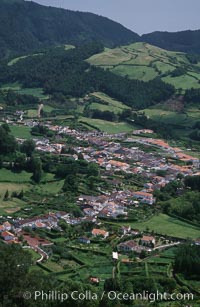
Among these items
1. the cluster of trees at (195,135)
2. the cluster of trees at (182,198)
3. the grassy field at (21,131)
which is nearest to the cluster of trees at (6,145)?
the grassy field at (21,131)

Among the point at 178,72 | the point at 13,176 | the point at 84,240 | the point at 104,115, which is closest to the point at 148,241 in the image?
the point at 84,240

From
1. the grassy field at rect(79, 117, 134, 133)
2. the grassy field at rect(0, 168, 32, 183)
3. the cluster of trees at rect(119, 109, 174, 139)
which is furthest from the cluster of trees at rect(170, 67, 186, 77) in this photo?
the grassy field at rect(0, 168, 32, 183)

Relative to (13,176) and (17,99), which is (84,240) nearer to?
(13,176)

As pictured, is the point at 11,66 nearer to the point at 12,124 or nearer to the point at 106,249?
the point at 12,124

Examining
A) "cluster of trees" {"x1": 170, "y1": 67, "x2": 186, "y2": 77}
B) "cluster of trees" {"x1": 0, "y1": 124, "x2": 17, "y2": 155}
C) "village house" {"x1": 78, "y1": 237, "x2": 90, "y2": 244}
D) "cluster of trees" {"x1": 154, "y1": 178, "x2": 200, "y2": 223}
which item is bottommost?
"village house" {"x1": 78, "y1": 237, "x2": 90, "y2": 244}

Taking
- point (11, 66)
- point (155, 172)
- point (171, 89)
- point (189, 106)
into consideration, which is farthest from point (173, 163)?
point (11, 66)

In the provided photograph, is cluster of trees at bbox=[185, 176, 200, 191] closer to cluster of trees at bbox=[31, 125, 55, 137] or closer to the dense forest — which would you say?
cluster of trees at bbox=[31, 125, 55, 137]
